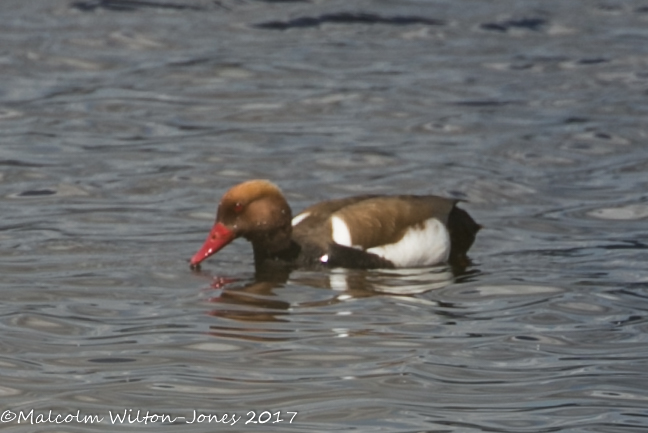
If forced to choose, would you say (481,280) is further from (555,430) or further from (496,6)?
(496,6)

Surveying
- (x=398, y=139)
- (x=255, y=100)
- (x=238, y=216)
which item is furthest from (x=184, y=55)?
(x=238, y=216)

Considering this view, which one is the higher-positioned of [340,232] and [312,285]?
[340,232]

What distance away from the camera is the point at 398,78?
1664 centimetres

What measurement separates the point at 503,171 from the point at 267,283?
4314 mm

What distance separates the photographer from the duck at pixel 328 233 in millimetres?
9609

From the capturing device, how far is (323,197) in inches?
475

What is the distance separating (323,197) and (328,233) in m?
2.41

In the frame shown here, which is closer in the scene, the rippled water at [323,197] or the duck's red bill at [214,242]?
the rippled water at [323,197]

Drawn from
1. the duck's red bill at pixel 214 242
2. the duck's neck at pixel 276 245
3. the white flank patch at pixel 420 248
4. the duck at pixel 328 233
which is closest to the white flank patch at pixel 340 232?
the duck at pixel 328 233

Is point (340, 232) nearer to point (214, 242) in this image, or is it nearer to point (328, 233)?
point (328, 233)

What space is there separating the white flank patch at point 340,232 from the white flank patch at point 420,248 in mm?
164

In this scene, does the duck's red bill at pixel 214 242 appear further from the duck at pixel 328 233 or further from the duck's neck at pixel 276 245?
the duck's neck at pixel 276 245

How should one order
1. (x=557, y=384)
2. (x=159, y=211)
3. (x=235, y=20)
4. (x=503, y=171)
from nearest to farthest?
(x=557, y=384)
(x=159, y=211)
(x=503, y=171)
(x=235, y=20)

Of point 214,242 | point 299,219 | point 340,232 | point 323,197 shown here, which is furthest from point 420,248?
point 323,197
